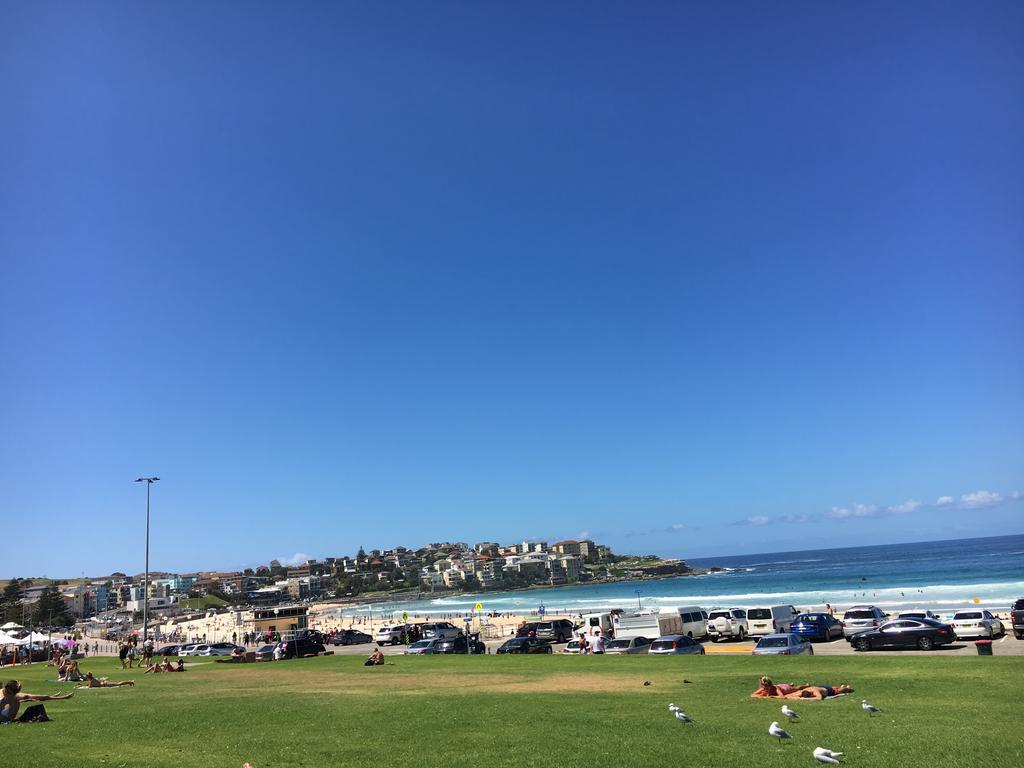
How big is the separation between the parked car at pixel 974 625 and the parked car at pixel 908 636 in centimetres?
413

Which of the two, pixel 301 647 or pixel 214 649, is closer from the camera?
pixel 301 647

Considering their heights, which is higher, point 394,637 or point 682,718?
point 682,718

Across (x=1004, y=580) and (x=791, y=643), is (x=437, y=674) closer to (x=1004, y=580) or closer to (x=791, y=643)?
(x=791, y=643)

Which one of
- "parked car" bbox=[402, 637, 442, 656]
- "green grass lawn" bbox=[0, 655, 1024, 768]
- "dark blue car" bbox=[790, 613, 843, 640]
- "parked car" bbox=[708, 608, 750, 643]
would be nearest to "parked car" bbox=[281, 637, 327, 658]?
"parked car" bbox=[402, 637, 442, 656]

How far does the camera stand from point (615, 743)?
44.1 feet

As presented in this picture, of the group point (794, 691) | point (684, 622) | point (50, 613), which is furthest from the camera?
point (50, 613)

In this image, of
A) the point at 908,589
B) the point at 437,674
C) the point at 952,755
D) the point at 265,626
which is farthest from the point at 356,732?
the point at 908,589

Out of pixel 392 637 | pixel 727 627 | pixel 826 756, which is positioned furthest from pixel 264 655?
pixel 826 756

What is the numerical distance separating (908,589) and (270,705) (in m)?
103

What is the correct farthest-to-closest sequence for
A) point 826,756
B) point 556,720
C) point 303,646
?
point 303,646, point 556,720, point 826,756

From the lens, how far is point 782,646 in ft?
91.4

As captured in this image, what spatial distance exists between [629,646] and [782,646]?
7.30 metres

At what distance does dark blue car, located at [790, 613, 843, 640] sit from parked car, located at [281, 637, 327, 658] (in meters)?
26.5

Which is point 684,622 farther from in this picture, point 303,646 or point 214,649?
point 214,649
